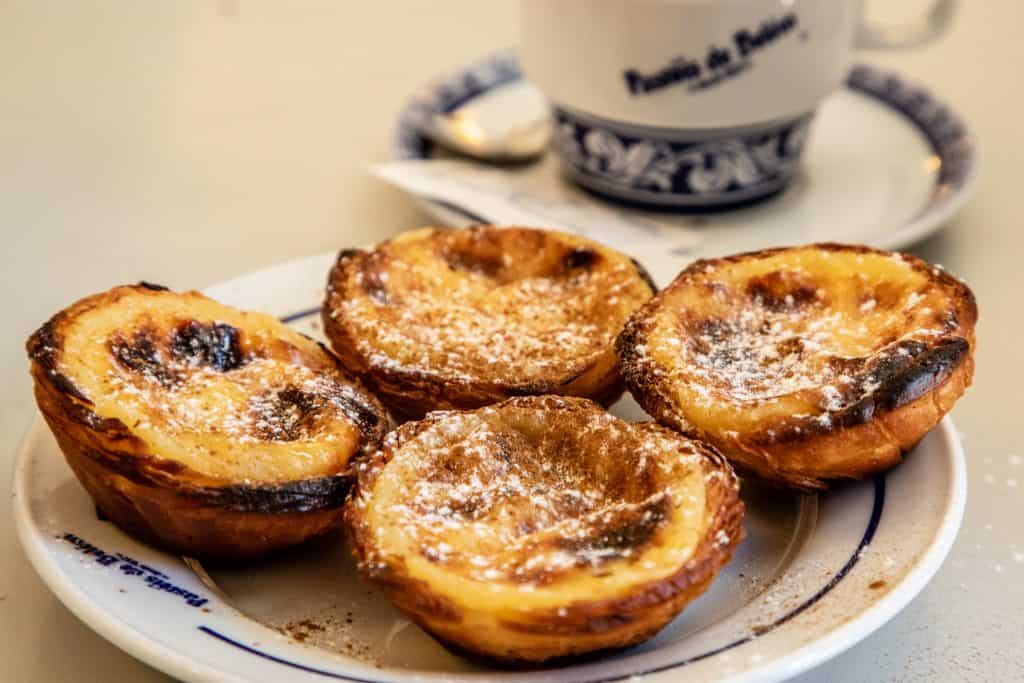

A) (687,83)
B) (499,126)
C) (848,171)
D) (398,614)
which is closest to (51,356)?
(398,614)

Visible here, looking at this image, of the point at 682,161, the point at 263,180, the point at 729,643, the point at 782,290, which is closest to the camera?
the point at 729,643

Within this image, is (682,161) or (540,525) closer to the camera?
(540,525)

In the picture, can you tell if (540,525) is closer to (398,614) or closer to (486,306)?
(398,614)

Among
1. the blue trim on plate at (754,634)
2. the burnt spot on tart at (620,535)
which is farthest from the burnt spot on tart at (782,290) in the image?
the burnt spot on tart at (620,535)

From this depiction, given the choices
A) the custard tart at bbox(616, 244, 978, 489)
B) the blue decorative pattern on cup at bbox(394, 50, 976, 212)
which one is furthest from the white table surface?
the custard tart at bbox(616, 244, 978, 489)

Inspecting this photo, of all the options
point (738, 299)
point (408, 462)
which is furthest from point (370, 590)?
point (738, 299)

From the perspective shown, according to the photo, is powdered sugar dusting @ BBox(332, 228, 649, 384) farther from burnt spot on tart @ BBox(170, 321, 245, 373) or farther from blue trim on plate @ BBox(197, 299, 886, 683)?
blue trim on plate @ BBox(197, 299, 886, 683)

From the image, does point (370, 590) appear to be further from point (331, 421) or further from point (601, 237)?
point (601, 237)

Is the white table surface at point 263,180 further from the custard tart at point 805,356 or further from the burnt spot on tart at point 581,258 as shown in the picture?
the burnt spot on tart at point 581,258
